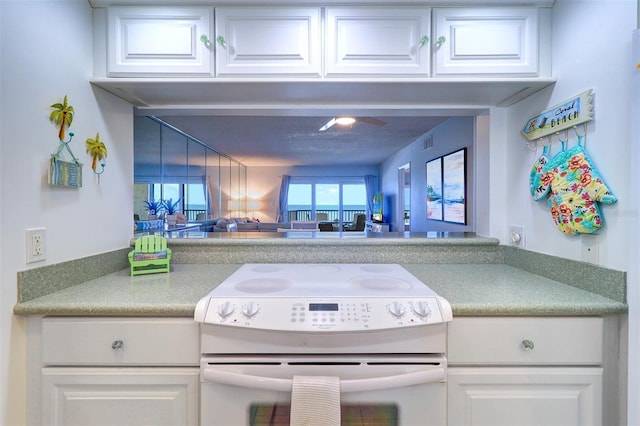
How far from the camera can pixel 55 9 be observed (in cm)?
120

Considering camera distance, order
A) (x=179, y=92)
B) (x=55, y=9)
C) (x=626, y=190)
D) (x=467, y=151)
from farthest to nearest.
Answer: (x=467, y=151) → (x=179, y=92) → (x=55, y=9) → (x=626, y=190)

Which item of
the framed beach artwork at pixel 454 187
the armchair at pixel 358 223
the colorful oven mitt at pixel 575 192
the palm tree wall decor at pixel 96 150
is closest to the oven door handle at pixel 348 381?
the colorful oven mitt at pixel 575 192

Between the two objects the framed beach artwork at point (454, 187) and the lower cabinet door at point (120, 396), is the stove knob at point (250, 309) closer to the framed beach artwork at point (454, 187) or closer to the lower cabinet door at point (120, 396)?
the lower cabinet door at point (120, 396)

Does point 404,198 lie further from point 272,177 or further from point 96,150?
point 96,150

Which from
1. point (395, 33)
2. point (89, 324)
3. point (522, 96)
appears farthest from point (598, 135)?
point (89, 324)

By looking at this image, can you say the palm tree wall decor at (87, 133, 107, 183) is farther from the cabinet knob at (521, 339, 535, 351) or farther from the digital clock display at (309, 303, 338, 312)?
the cabinet knob at (521, 339, 535, 351)

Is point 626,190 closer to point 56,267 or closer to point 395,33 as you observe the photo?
point 395,33

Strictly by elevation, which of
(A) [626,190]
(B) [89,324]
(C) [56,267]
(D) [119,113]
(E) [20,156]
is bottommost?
(B) [89,324]

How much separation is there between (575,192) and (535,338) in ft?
1.81

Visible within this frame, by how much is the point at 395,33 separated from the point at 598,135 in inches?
32.7

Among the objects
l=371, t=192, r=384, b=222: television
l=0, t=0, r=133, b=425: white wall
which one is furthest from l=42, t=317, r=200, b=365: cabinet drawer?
l=371, t=192, r=384, b=222: television

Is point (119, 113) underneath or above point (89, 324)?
above

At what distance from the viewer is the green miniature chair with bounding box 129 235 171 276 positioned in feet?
4.83

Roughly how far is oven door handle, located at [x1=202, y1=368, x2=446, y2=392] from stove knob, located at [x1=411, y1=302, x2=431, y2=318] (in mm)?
166
